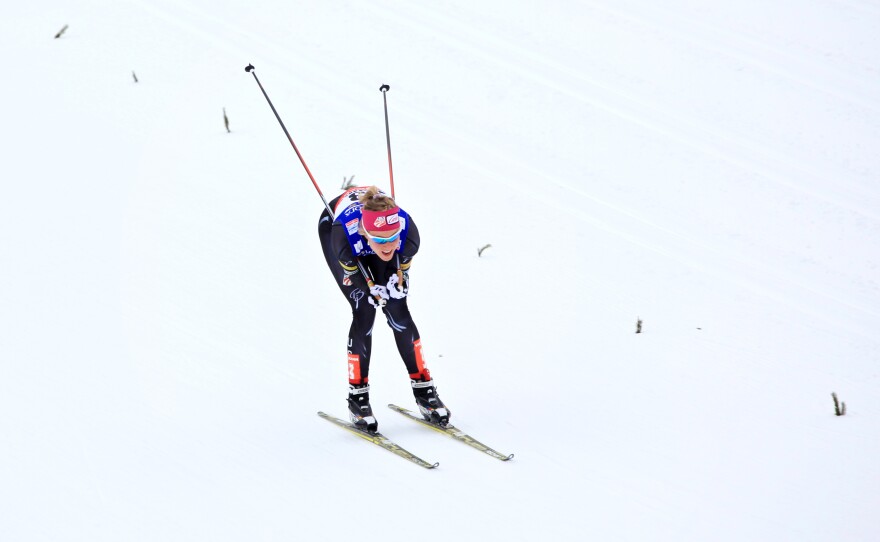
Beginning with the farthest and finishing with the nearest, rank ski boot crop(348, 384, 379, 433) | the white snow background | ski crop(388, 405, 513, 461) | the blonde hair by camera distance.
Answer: ski boot crop(348, 384, 379, 433), ski crop(388, 405, 513, 461), the blonde hair, the white snow background

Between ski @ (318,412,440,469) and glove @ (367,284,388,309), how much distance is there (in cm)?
72

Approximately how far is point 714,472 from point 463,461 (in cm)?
129

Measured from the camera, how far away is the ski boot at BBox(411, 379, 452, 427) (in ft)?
18.6

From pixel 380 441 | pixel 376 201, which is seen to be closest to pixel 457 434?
pixel 380 441

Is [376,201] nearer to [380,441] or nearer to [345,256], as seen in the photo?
[345,256]

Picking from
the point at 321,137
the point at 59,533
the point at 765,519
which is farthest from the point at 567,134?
the point at 59,533

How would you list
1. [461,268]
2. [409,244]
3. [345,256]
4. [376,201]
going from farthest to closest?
[461,268] → [409,244] → [345,256] → [376,201]

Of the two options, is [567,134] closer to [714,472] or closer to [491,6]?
[491,6]

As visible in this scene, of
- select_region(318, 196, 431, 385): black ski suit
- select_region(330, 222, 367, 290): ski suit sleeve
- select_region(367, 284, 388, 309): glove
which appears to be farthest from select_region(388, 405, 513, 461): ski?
select_region(330, 222, 367, 290): ski suit sleeve

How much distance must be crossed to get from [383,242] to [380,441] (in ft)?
3.61

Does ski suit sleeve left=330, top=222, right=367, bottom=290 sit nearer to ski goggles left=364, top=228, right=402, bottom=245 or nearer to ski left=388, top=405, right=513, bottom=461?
ski goggles left=364, top=228, right=402, bottom=245

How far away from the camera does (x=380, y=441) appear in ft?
18.1

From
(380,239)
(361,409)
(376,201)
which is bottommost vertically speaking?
(361,409)

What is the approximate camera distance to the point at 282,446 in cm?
550
